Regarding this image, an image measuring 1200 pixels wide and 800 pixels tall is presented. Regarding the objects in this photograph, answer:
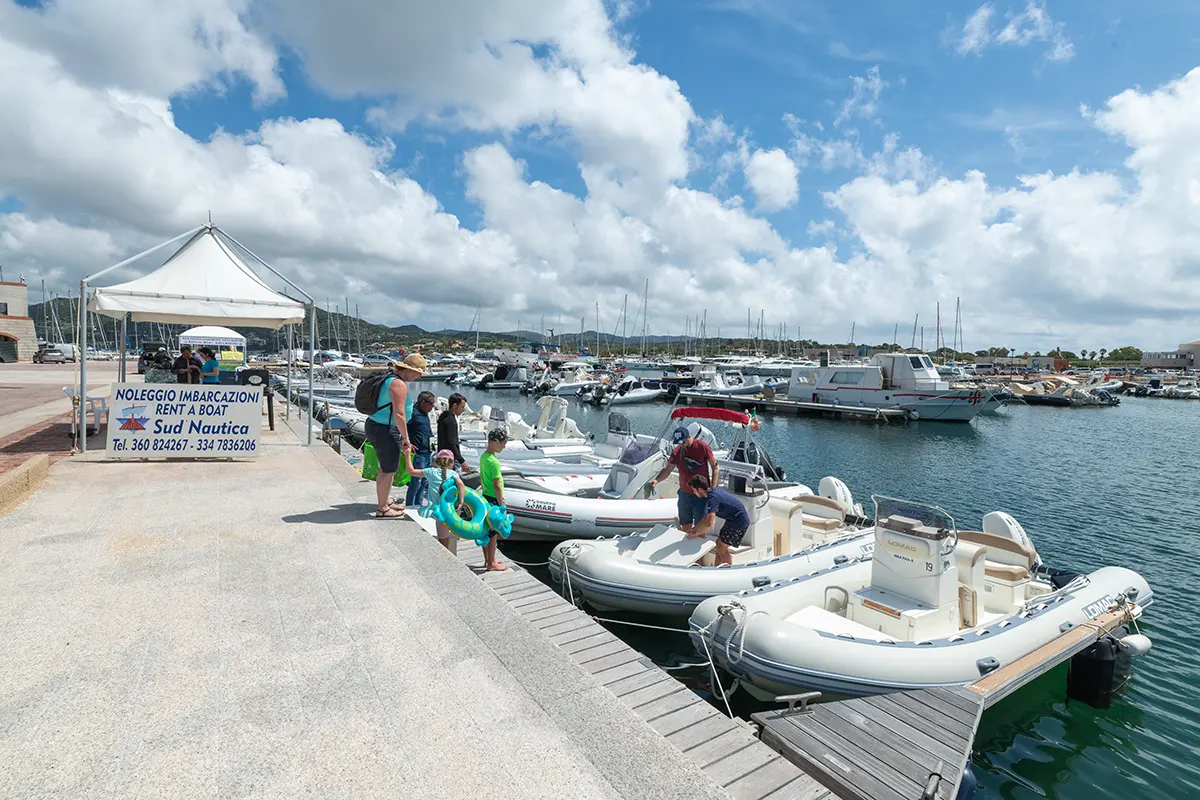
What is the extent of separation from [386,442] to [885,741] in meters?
5.24

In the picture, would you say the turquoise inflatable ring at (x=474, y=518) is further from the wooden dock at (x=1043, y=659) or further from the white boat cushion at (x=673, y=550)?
the wooden dock at (x=1043, y=659)

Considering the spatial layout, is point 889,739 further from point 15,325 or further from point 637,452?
point 15,325

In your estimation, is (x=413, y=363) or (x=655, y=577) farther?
(x=655, y=577)

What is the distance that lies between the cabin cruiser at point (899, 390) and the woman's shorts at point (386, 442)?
37.8m

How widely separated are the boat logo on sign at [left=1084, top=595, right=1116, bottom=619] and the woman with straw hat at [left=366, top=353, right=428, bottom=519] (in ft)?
24.7

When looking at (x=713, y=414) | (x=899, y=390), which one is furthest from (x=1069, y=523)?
(x=899, y=390)

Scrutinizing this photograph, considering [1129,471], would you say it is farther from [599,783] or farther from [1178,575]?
[599,783]

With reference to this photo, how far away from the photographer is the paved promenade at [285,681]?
279 centimetres

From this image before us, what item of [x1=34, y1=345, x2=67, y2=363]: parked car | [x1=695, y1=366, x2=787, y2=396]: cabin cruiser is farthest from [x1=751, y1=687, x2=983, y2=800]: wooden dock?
[x1=34, y1=345, x2=67, y2=363]: parked car

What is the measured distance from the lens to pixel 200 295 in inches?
389

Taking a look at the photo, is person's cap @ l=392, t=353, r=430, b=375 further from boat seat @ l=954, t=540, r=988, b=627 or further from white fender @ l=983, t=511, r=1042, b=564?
white fender @ l=983, t=511, r=1042, b=564

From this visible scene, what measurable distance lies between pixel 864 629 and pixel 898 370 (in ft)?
123

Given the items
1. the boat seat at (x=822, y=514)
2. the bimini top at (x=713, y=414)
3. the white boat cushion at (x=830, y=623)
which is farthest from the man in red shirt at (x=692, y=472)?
the boat seat at (x=822, y=514)

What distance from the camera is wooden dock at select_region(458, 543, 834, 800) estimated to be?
3.19 m
